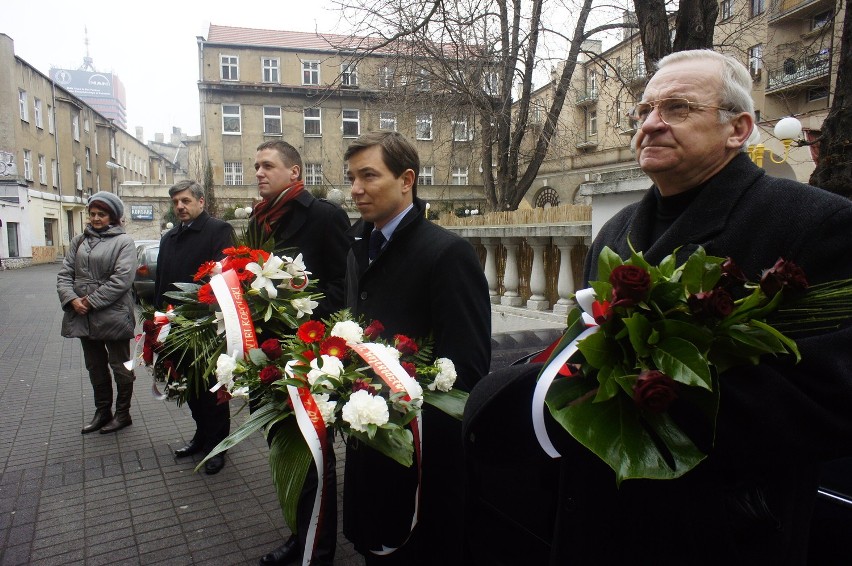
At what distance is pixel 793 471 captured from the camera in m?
1.30

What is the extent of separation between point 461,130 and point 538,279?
992 centimetres

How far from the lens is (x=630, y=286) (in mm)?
1085

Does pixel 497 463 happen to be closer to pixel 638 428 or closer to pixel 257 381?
pixel 638 428

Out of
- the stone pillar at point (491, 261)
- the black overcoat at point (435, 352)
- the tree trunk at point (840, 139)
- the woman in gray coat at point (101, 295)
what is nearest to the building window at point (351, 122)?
the stone pillar at point (491, 261)

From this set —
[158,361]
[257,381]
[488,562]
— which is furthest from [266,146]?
[488,562]

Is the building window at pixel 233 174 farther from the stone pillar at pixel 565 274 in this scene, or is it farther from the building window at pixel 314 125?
the stone pillar at pixel 565 274

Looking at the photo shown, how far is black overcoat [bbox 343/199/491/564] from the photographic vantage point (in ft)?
6.71

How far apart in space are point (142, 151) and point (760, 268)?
76.5m

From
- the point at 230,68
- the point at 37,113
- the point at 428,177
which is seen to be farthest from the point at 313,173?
the point at 37,113

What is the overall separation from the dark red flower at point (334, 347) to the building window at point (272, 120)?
4082cm

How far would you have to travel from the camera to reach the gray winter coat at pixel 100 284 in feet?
16.6

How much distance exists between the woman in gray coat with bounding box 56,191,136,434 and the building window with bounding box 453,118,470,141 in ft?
34.6

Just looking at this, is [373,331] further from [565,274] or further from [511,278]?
[511,278]

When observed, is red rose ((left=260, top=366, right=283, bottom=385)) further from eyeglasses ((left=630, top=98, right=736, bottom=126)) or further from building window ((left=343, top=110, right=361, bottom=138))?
building window ((left=343, top=110, right=361, bottom=138))
